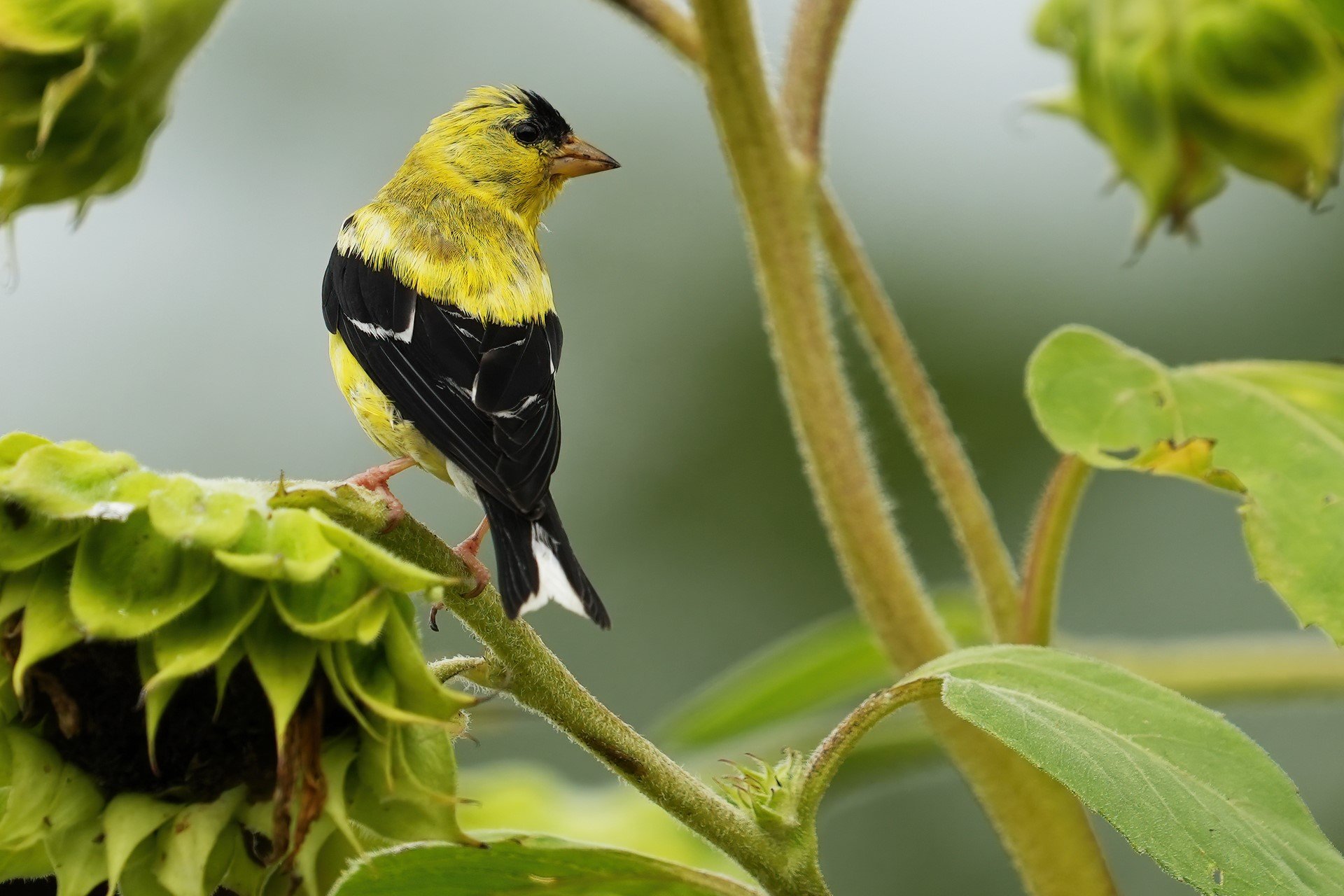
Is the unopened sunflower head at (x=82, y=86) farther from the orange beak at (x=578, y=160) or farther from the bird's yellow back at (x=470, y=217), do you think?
the orange beak at (x=578, y=160)

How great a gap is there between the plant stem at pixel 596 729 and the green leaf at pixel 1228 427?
0.50 metres

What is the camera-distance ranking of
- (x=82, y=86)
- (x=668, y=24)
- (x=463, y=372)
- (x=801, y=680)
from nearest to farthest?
(x=82, y=86) < (x=668, y=24) < (x=463, y=372) < (x=801, y=680)

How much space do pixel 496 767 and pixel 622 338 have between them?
5819 mm

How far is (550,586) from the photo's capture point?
1.26 meters

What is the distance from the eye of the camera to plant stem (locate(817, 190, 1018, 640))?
4.79ft

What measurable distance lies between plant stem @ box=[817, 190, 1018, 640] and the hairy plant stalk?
7 centimetres

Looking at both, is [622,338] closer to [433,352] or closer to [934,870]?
[934,870]

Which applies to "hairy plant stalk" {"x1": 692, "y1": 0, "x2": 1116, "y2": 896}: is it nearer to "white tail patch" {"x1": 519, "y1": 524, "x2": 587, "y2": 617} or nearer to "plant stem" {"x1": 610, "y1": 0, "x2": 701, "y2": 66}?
"plant stem" {"x1": 610, "y1": 0, "x2": 701, "y2": 66}

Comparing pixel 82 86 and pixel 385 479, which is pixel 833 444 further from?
pixel 82 86

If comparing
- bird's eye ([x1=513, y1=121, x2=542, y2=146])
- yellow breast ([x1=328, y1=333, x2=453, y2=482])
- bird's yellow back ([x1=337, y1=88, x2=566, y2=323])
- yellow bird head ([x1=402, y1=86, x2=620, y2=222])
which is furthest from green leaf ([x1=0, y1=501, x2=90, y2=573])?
bird's eye ([x1=513, y1=121, x2=542, y2=146])

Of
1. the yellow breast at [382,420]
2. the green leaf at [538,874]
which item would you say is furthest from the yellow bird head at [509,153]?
the green leaf at [538,874]

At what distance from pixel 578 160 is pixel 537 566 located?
1.39 m

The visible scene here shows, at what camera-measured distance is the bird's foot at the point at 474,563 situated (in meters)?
0.99

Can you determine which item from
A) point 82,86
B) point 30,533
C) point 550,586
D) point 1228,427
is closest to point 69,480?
point 30,533
